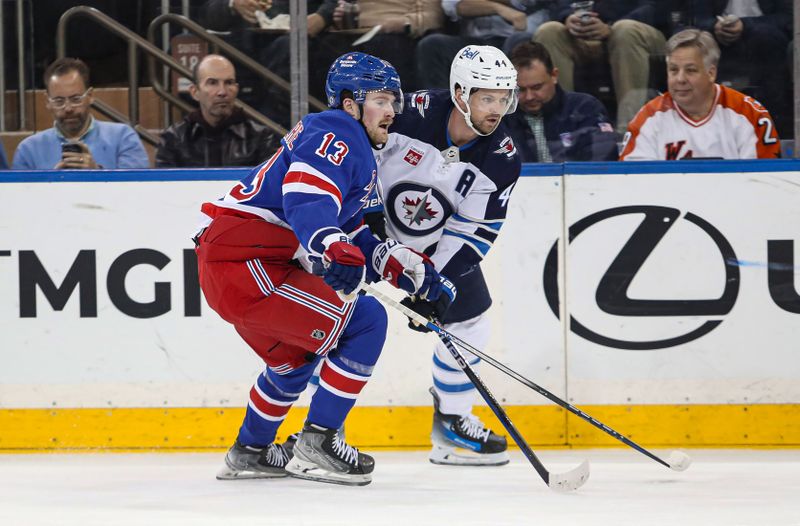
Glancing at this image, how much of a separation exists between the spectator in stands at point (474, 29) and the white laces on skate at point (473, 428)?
110 centimetres

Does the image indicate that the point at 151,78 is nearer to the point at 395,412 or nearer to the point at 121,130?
the point at 121,130

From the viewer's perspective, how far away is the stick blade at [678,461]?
352 cm

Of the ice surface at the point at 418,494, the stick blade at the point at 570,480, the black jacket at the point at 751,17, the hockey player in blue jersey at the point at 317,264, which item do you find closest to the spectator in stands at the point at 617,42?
the black jacket at the point at 751,17

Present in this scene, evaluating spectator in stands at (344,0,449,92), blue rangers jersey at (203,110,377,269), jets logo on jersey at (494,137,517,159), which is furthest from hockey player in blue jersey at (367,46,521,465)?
spectator in stands at (344,0,449,92)

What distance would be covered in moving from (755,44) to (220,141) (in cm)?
182

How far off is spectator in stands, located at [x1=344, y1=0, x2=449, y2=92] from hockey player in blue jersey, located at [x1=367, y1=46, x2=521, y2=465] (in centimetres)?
50

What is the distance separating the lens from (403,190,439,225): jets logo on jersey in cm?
387

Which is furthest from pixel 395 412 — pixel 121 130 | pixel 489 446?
pixel 121 130

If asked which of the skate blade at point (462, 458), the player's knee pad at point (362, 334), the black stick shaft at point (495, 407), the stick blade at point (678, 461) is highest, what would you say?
the player's knee pad at point (362, 334)

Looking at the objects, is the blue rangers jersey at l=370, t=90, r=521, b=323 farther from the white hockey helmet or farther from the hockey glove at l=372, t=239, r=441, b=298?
the hockey glove at l=372, t=239, r=441, b=298

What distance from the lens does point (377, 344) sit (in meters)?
3.46

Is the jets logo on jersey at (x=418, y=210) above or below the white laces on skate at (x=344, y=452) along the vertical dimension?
above

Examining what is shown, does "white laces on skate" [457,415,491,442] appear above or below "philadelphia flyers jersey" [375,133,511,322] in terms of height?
below

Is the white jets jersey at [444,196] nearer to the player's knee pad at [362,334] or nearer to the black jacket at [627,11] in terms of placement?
the player's knee pad at [362,334]
